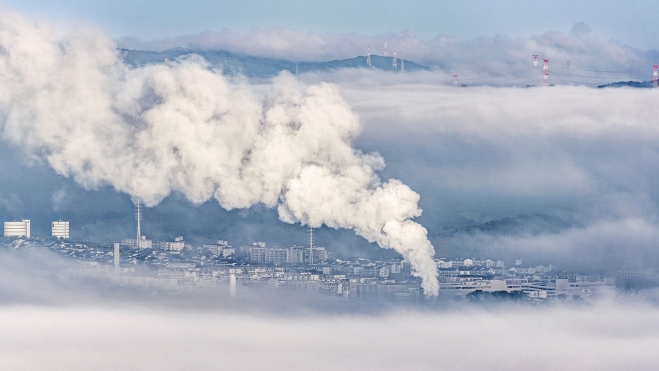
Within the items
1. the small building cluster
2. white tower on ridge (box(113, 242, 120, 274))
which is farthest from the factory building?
white tower on ridge (box(113, 242, 120, 274))

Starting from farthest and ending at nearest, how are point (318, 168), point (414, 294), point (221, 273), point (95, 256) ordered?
point (95, 256) < point (221, 273) < point (414, 294) < point (318, 168)

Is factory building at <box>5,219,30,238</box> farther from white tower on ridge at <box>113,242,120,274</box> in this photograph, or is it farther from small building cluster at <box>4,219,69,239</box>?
white tower on ridge at <box>113,242,120,274</box>

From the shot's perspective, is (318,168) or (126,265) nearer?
(318,168)

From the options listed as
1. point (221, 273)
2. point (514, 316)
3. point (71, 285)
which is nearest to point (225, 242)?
point (221, 273)

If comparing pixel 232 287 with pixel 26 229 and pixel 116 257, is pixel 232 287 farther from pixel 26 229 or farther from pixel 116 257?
pixel 26 229

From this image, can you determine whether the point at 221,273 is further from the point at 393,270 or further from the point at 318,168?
the point at 318,168

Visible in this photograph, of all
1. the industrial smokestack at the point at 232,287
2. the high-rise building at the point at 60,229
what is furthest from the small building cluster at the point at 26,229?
the industrial smokestack at the point at 232,287

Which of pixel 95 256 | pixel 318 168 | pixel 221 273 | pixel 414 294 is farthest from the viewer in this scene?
pixel 95 256

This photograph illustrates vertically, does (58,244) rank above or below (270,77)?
below

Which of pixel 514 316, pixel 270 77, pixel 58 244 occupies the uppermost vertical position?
pixel 270 77
